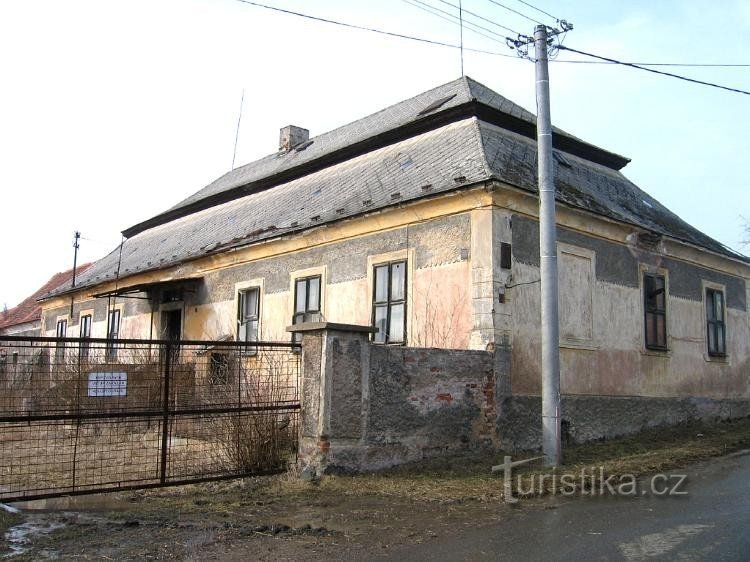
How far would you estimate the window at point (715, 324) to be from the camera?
16.8 meters

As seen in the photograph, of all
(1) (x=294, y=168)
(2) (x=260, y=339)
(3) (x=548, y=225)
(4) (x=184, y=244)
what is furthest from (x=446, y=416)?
(4) (x=184, y=244)

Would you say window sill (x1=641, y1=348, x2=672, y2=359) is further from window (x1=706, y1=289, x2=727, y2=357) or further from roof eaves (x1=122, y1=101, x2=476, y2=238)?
roof eaves (x1=122, y1=101, x2=476, y2=238)

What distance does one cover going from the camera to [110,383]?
9.84 metres

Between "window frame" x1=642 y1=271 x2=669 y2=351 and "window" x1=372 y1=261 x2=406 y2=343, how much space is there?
5.25m

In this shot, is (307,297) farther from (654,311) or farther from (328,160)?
(654,311)

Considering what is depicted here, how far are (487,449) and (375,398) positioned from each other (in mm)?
2348

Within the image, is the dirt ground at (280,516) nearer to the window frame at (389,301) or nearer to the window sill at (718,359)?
the window frame at (389,301)

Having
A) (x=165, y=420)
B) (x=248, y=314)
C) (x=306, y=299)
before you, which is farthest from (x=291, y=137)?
(x=165, y=420)

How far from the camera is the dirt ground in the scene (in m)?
6.22

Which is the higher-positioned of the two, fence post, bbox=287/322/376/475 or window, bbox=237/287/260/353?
window, bbox=237/287/260/353

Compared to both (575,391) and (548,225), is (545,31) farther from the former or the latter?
(575,391)

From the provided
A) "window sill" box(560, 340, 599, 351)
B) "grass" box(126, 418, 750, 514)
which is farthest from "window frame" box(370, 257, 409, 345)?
"grass" box(126, 418, 750, 514)

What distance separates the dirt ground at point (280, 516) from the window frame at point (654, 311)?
4.57m

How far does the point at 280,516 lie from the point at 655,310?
1044 cm
